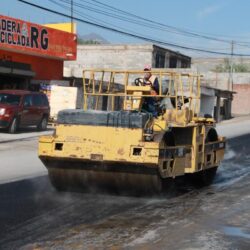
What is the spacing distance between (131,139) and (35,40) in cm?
2089

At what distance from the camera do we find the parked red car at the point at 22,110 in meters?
22.8

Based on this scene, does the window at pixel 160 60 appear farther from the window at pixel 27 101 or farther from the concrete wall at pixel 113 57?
the window at pixel 27 101

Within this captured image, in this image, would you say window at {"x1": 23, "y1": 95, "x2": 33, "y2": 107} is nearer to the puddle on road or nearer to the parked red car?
the parked red car

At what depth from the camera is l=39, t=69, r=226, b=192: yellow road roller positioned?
9.59 metres

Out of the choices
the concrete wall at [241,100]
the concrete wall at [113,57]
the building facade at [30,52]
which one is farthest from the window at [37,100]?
the concrete wall at [241,100]

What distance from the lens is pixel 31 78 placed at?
98.4ft

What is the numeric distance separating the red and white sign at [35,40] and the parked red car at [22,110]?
12.7ft

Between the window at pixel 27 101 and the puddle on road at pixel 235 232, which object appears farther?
the window at pixel 27 101

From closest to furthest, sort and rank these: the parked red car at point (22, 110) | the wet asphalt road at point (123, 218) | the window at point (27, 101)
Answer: the wet asphalt road at point (123, 218), the parked red car at point (22, 110), the window at point (27, 101)

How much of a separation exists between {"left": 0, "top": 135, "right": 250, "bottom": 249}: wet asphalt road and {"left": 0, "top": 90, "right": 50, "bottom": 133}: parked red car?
1133 cm

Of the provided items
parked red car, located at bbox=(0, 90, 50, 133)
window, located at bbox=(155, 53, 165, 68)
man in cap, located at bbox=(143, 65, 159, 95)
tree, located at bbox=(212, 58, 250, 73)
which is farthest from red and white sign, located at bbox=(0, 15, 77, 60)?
tree, located at bbox=(212, 58, 250, 73)

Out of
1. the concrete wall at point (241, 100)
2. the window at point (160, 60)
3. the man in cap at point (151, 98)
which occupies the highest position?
the window at point (160, 60)

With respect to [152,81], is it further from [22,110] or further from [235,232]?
[22,110]

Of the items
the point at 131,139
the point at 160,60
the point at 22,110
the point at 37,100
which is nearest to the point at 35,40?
the point at 37,100
